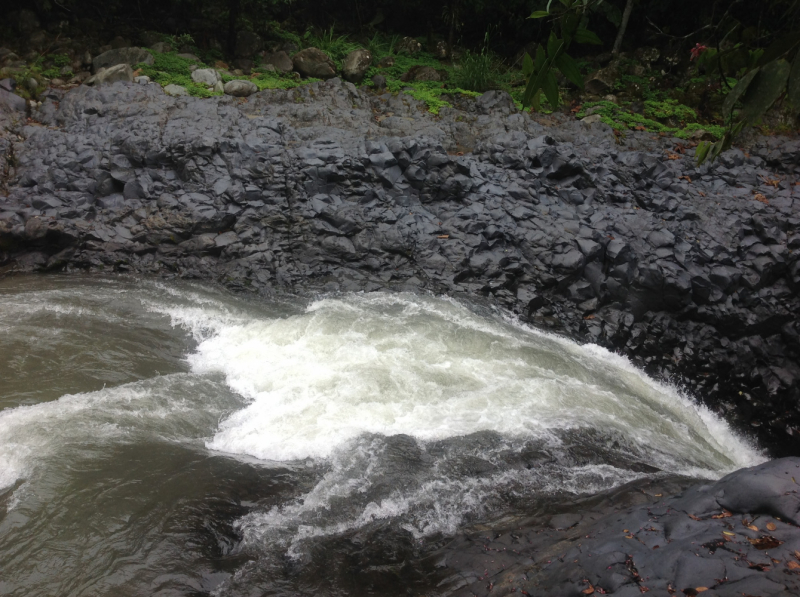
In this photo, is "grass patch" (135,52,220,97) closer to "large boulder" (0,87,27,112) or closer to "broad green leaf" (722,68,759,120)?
"large boulder" (0,87,27,112)

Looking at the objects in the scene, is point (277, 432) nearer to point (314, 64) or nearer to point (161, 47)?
point (314, 64)

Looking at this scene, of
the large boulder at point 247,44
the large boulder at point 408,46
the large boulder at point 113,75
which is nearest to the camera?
the large boulder at point 113,75

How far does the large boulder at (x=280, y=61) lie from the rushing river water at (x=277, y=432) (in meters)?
7.11

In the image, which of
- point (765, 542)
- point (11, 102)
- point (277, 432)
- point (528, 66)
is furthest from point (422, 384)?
point (11, 102)

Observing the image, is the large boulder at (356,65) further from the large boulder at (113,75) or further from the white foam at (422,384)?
the white foam at (422,384)

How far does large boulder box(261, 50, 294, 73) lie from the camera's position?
12070mm

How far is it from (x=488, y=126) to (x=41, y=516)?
372 inches

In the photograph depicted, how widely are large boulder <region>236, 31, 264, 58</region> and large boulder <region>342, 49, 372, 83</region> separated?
7.66ft

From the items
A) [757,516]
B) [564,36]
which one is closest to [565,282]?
[757,516]

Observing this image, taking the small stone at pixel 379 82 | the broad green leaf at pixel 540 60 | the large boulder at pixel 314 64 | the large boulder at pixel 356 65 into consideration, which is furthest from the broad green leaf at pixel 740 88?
the large boulder at pixel 314 64

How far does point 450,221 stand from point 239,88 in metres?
5.71

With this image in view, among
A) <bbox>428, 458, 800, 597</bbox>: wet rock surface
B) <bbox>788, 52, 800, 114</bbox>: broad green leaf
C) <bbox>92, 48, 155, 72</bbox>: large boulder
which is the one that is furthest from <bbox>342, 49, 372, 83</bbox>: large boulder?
<bbox>788, 52, 800, 114</bbox>: broad green leaf

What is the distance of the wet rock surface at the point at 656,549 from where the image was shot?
2.53 m

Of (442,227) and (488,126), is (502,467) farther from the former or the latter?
(488,126)
